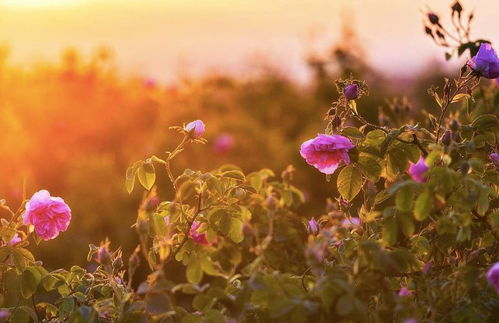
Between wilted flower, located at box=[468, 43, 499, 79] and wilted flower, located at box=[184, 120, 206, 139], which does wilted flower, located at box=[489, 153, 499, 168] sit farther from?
wilted flower, located at box=[184, 120, 206, 139]

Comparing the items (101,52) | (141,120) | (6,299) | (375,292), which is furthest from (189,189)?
(101,52)

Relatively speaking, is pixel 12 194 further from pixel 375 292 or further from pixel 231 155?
pixel 375 292

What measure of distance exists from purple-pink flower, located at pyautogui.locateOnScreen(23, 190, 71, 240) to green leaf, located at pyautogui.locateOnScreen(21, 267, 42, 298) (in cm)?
12

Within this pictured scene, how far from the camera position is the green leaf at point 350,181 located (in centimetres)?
196

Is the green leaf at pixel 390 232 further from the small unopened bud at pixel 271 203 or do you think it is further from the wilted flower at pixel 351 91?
the wilted flower at pixel 351 91

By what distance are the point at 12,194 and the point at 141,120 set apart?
2.18 meters

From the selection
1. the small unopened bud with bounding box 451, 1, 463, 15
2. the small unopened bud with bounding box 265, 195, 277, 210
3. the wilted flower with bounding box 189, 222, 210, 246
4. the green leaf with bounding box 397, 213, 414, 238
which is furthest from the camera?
the small unopened bud with bounding box 451, 1, 463, 15

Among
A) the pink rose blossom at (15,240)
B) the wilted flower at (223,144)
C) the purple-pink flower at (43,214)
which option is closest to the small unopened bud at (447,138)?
the purple-pink flower at (43,214)

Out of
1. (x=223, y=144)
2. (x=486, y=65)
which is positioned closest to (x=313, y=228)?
(x=486, y=65)

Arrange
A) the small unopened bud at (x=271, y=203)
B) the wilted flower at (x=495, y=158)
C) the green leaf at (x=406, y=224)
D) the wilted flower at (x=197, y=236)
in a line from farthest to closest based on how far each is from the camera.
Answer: the wilted flower at (x=495, y=158) < the wilted flower at (x=197, y=236) < the green leaf at (x=406, y=224) < the small unopened bud at (x=271, y=203)

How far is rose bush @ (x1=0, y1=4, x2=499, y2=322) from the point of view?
1570 millimetres

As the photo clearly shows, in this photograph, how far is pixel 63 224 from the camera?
6.79 feet

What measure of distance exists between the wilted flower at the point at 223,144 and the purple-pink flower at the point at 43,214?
3.66 meters

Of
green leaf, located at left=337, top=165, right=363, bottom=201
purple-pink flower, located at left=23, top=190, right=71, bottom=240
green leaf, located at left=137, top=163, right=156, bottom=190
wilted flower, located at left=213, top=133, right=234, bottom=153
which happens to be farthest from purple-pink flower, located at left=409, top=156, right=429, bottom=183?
wilted flower, located at left=213, top=133, right=234, bottom=153
